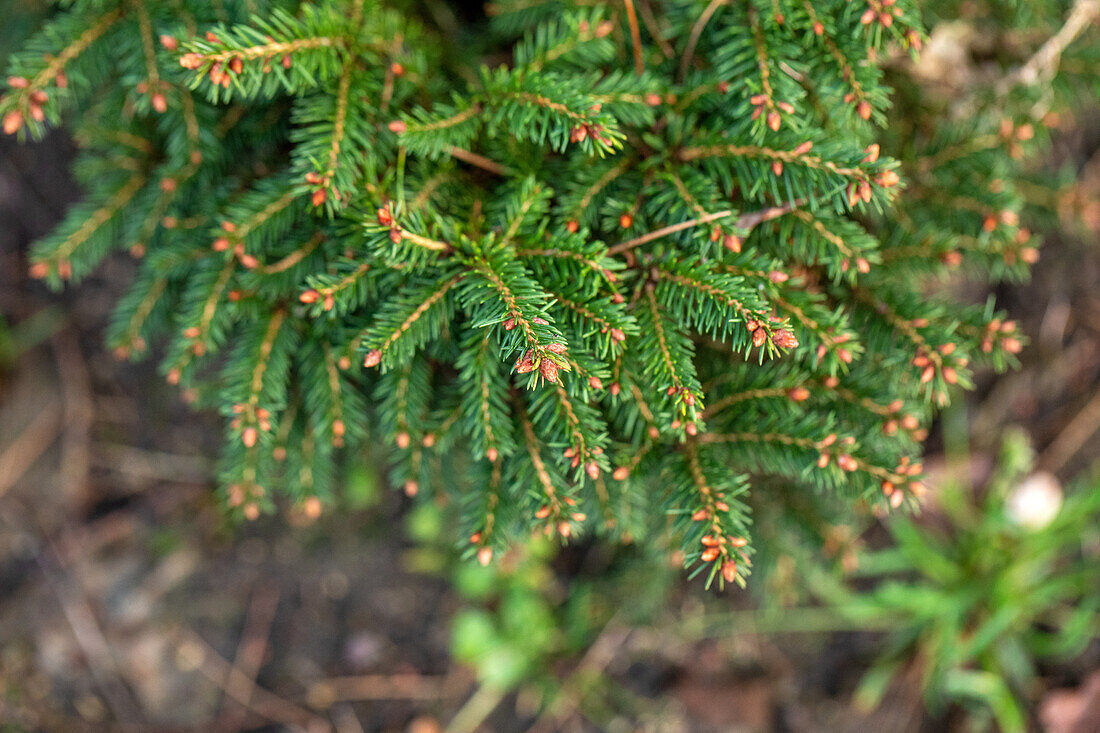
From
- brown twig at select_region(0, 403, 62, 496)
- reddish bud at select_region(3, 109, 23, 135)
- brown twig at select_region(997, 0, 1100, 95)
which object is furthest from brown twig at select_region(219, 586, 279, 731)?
brown twig at select_region(997, 0, 1100, 95)

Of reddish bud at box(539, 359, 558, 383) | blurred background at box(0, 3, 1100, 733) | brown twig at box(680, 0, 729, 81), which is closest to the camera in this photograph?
reddish bud at box(539, 359, 558, 383)

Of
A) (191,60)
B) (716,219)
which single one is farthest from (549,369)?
(191,60)

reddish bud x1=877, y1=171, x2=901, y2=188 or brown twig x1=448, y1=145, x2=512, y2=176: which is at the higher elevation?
reddish bud x1=877, y1=171, x2=901, y2=188

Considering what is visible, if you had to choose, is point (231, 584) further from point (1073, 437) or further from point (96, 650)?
point (1073, 437)

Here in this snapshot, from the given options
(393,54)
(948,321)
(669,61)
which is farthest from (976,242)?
(393,54)

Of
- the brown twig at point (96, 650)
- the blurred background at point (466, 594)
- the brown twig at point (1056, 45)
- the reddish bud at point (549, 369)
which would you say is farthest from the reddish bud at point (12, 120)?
the brown twig at point (1056, 45)

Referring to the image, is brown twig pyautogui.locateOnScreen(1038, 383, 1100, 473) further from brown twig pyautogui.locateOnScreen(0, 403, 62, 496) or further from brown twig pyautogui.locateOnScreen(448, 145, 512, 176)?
brown twig pyautogui.locateOnScreen(0, 403, 62, 496)

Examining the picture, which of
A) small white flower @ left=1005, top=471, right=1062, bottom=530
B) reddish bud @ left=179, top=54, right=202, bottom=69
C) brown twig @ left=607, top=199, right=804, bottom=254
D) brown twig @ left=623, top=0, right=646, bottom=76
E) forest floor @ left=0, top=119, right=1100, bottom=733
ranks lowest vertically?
forest floor @ left=0, top=119, right=1100, bottom=733

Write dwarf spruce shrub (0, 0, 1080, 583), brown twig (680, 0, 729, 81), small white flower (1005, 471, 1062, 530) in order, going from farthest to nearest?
small white flower (1005, 471, 1062, 530) < brown twig (680, 0, 729, 81) < dwarf spruce shrub (0, 0, 1080, 583)
